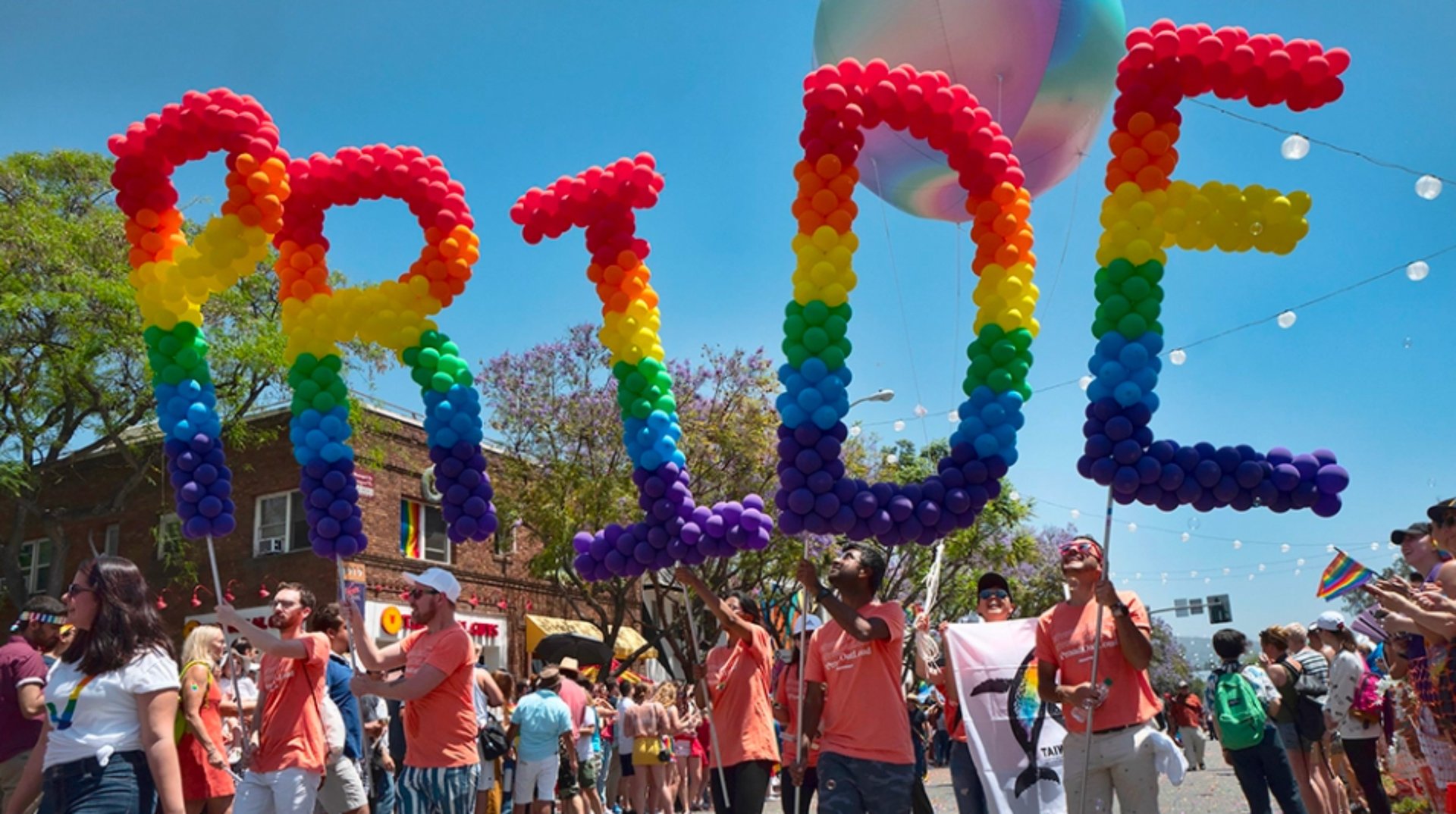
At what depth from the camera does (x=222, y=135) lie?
6.77 meters

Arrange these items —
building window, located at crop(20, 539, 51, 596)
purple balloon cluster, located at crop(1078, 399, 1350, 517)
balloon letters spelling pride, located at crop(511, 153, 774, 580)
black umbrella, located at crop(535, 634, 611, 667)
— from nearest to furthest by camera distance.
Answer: purple balloon cluster, located at crop(1078, 399, 1350, 517) < balloon letters spelling pride, located at crop(511, 153, 774, 580) < black umbrella, located at crop(535, 634, 611, 667) < building window, located at crop(20, 539, 51, 596)

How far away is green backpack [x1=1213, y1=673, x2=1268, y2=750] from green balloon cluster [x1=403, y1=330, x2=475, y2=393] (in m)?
5.25

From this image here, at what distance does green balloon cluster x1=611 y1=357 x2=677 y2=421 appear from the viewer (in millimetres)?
6457

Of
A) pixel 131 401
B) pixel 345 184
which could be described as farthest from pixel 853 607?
pixel 131 401

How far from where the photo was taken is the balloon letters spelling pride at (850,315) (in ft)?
19.2

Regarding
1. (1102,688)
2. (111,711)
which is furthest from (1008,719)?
(111,711)

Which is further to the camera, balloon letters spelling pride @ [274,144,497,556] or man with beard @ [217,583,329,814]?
balloon letters spelling pride @ [274,144,497,556]

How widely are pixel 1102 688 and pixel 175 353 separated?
5.31 m

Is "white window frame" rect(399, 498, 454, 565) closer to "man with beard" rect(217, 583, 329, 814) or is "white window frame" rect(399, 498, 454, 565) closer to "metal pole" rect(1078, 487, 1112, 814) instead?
"man with beard" rect(217, 583, 329, 814)

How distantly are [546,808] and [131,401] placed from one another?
44.1 ft

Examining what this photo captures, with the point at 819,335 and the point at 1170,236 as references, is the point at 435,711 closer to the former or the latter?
the point at 819,335

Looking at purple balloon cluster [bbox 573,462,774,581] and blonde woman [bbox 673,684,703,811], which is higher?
purple balloon cluster [bbox 573,462,774,581]

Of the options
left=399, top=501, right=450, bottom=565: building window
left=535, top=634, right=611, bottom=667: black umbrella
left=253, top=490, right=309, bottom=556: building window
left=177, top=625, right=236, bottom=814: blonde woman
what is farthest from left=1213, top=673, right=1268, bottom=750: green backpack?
left=253, top=490, right=309, bottom=556: building window

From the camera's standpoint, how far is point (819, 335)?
5.93 metres
